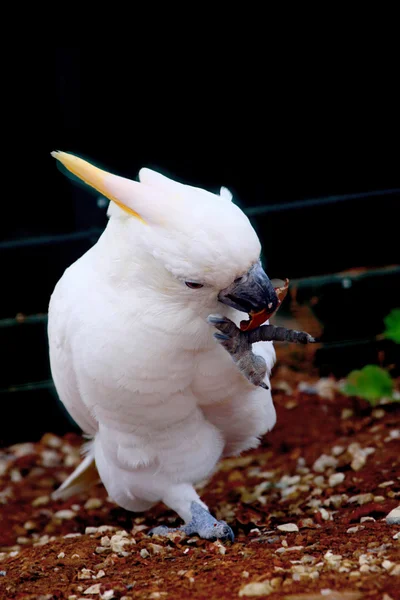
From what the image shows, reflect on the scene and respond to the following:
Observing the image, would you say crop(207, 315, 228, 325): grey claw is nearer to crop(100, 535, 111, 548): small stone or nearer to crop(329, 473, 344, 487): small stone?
crop(100, 535, 111, 548): small stone

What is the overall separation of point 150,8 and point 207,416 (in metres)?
2.55

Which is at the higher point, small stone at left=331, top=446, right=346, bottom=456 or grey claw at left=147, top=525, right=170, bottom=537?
grey claw at left=147, top=525, right=170, bottom=537

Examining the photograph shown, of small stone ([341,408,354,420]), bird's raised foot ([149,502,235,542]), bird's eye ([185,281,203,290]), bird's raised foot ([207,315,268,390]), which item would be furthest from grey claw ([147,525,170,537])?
small stone ([341,408,354,420])

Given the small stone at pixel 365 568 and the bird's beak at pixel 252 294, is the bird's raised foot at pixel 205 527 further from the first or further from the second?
the bird's beak at pixel 252 294

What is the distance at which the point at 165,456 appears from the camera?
334 cm

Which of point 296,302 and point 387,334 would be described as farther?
point 296,302

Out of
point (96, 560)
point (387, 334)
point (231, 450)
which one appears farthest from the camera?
point (387, 334)

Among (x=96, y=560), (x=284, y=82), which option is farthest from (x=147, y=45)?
(x=96, y=560)

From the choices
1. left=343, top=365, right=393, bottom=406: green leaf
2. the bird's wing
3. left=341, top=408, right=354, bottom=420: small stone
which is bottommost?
left=341, top=408, right=354, bottom=420: small stone

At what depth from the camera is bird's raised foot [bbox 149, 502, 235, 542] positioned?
3.32 meters

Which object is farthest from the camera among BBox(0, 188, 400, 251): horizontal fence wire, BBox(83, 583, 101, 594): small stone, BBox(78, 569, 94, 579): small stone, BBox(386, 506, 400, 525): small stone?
BBox(0, 188, 400, 251): horizontal fence wire

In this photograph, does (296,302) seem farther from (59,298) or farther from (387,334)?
(59,298)

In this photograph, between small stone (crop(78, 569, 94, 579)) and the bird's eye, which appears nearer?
the bird's eye

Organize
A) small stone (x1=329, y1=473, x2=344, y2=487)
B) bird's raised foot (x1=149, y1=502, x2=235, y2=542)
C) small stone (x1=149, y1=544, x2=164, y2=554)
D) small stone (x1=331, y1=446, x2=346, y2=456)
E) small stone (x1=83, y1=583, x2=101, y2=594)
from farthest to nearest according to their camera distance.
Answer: small stone (x1=331, y1=446, x2=346, y2=456)
small stone (x1=329, y1=473, x2=344, y2=487)
bird's raised foot (x1=149, y1=502, x2=235, y2=542)
small stone (x1=149, y1=544, x2=164, y2=554)
small stone (x1=83, y1=583, x2=101, y2=594)
